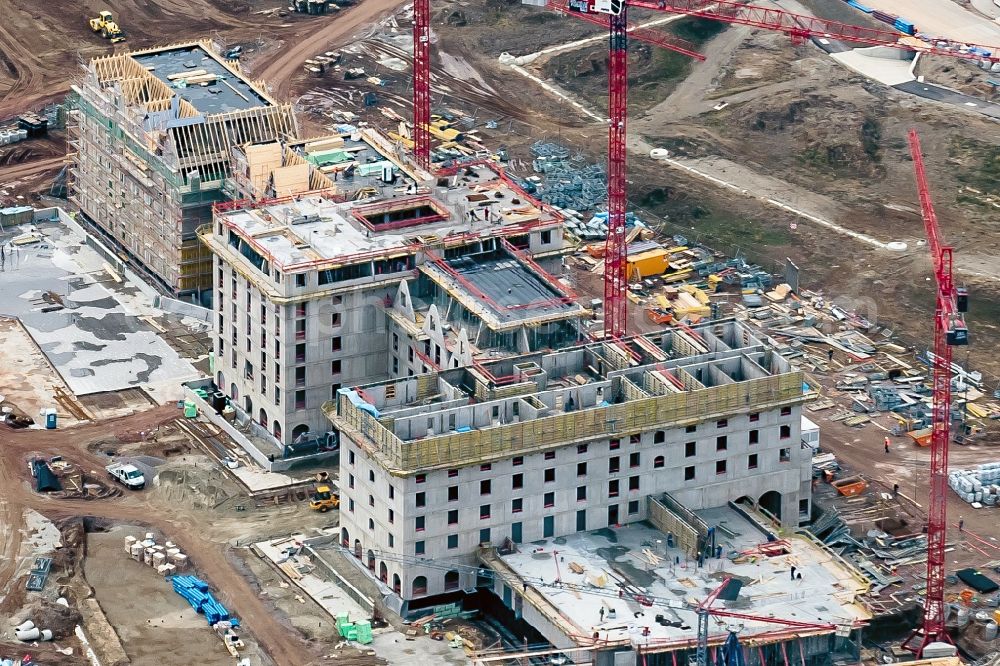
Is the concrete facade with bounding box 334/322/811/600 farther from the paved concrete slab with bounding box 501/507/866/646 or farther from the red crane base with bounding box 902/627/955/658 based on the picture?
the red crane base with bounding box 902/627/955/658

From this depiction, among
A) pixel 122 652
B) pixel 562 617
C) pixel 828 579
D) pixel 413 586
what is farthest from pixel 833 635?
pixel 122 652

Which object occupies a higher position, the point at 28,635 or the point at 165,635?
the point at 28,635

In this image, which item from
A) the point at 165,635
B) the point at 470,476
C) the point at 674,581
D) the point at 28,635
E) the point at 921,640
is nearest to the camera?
the point at 674,581

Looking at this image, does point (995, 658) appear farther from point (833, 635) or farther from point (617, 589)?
point (617, 589)

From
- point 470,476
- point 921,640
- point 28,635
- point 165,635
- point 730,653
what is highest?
point 470,476

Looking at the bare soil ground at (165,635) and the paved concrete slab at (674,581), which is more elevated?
the paved concrete slab at (674,581)

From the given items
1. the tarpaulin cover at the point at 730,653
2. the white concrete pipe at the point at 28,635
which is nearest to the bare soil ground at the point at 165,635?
the white concrete pipe at the point at 28,635

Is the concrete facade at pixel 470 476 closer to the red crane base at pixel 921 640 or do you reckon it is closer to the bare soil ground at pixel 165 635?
the bare soil ground at pixel 165 635

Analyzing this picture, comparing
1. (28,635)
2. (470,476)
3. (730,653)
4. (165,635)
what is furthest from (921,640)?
(28,635)

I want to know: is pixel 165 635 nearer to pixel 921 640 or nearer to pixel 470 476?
pixel 470 476

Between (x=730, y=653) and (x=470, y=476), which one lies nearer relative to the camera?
(x=730, y=653)

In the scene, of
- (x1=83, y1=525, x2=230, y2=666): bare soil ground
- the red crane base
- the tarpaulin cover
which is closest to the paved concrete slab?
the tarpaulin cover
